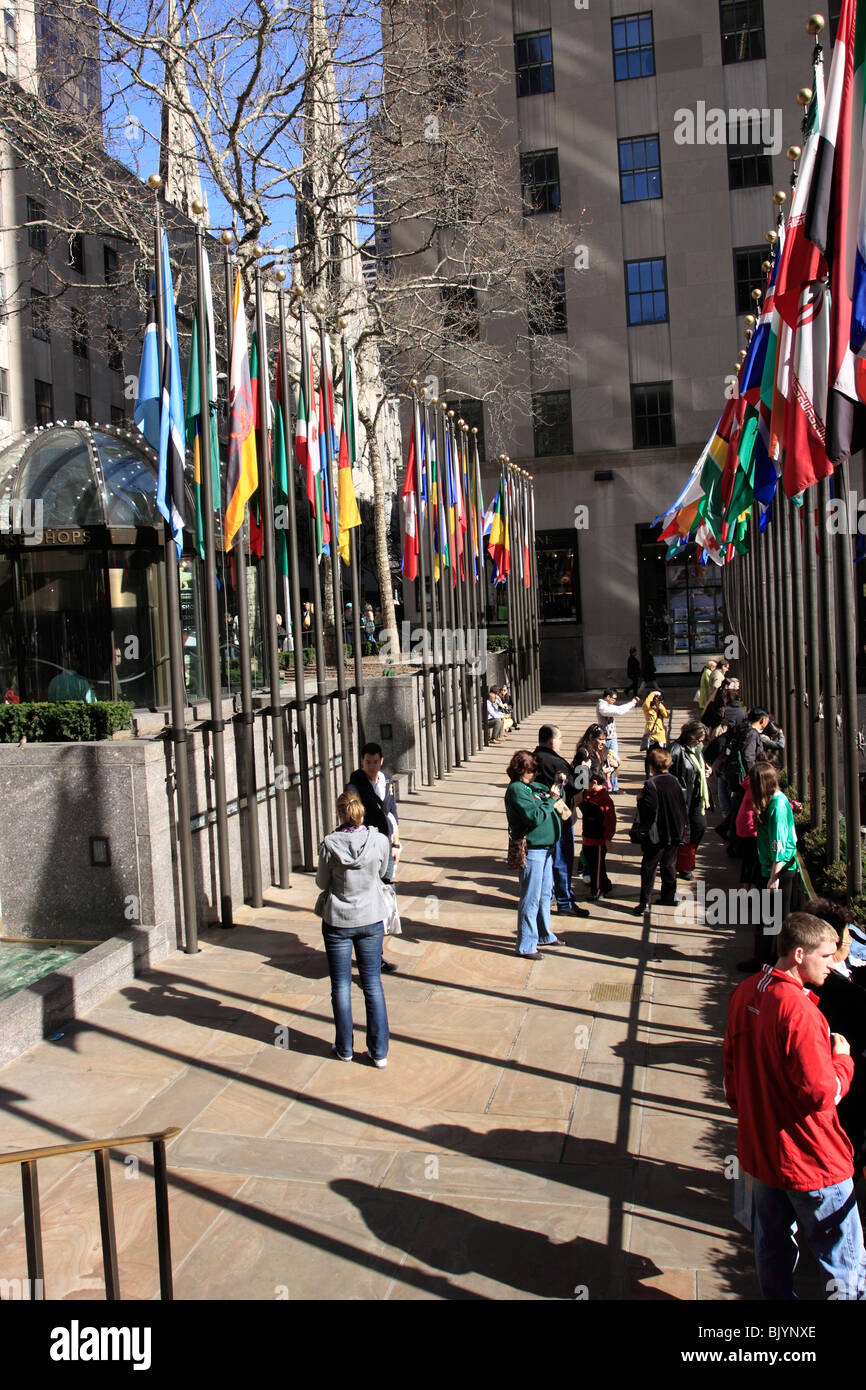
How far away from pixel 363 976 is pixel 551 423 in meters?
35.2

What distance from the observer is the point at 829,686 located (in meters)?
9.75

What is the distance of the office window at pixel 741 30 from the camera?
1487 inches

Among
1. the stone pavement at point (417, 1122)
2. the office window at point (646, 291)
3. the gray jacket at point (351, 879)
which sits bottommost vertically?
the stone pavement at point (417, 1122)

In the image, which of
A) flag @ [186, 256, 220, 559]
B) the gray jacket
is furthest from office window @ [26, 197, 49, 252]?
the gray jacket

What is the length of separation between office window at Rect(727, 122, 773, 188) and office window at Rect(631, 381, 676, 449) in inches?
280

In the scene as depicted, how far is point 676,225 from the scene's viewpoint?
3884cm

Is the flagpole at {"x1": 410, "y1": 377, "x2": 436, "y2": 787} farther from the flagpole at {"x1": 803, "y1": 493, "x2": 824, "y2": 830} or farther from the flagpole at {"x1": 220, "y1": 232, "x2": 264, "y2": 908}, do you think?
the flagpole at {"x1": 803, "y1": 493, "x2": 824, "y2": 830}

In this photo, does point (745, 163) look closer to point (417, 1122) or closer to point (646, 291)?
point (646, 291)

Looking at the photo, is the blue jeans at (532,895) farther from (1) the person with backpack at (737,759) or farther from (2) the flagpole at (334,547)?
(2) the flagpole at (334,547)

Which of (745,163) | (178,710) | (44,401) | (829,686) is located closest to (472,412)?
(745,163)

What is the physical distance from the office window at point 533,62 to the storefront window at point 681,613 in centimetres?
1704

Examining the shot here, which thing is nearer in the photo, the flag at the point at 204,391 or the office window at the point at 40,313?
the flag at the point at 204,391

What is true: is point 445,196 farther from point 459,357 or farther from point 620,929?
point 620,929

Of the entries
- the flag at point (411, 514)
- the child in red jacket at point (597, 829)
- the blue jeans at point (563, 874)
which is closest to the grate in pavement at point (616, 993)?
the blue jeans at point (563, 874)
